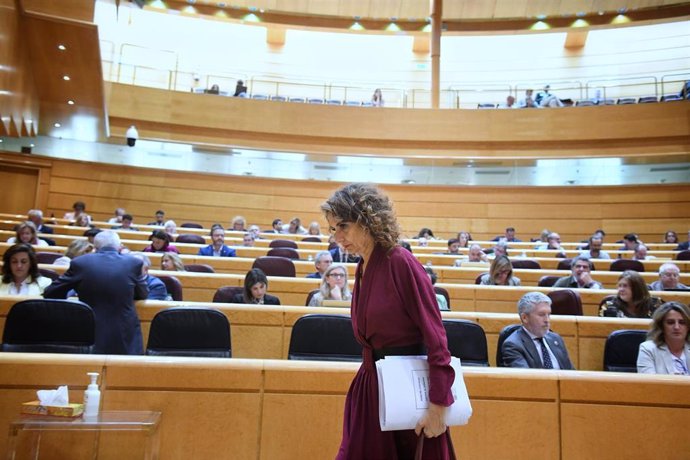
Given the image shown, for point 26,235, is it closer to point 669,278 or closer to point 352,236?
point 352,236

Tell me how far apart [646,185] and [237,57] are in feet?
40.3

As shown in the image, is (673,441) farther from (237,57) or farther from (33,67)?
(237,57)

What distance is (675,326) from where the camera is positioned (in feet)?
10.2

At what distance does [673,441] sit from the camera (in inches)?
88.1

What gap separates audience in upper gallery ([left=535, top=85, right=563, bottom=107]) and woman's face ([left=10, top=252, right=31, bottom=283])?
1261 centimetres

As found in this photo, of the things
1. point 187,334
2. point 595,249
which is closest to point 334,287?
point 187,334

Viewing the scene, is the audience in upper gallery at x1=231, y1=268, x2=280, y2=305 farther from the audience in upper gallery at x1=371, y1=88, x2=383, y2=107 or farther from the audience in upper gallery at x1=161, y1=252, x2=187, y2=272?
the audience in upper gallery at x1=371, y1=88, x2=383, y2=107

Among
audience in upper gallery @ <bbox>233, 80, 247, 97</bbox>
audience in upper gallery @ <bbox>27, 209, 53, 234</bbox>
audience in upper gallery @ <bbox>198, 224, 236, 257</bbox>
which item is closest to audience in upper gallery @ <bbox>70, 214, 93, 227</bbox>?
audience in upper gallery @ <bbox>27, 209, 53, 234</bbox>

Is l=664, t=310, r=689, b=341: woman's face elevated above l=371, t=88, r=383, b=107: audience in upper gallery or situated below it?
below

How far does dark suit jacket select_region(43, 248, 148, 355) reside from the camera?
3.17 metres

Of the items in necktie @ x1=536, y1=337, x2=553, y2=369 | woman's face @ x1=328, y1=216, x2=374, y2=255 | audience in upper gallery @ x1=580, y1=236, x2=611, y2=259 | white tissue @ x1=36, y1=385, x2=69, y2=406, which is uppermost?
audience in upper gallery @ x1=580, y1=236, x2=611, y2=259

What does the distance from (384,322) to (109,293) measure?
2.24 meters

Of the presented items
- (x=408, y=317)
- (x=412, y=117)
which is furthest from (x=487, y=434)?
(x=412, y=117)

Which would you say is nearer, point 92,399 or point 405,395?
point 405,395
